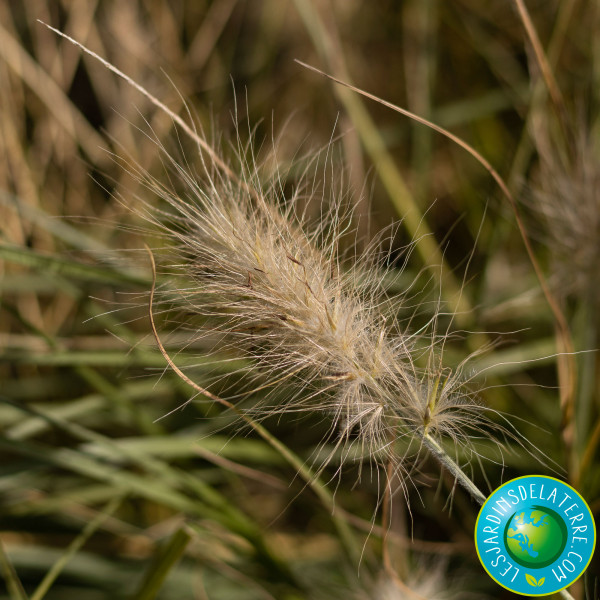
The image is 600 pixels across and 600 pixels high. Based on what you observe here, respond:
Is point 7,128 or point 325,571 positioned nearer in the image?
point 325,571

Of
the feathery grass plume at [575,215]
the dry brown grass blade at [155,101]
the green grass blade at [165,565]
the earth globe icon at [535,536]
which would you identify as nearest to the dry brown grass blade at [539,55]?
the feathery grass plume at [575,215]

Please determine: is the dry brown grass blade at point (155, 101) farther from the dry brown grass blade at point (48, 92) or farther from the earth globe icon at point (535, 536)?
the dry brown grass blade at point (48, 92)

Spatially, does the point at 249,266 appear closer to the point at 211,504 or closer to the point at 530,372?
the point at 211,504

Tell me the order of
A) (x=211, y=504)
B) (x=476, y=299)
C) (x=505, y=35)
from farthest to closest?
1. (x=505, y=35)
2. (x=476, y=299)
3. (x=211, y=504)

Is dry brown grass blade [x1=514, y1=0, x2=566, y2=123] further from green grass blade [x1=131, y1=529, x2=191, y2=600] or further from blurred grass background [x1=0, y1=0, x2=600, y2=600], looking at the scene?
green grass blade [x1=131, y1=529, x2=191, y2=600]

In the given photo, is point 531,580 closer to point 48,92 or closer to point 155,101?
point 155,101

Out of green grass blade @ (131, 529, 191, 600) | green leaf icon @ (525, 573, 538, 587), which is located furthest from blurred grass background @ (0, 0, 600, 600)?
green leaf icon @ (525, 573, 538, 587)

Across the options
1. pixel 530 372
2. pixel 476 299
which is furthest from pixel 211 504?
pixel 530 372
